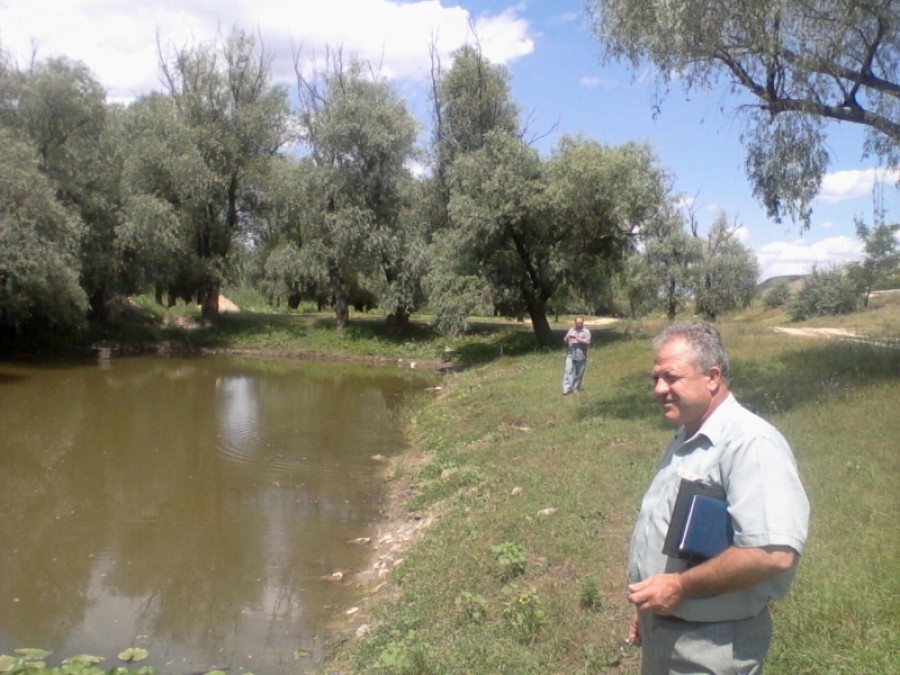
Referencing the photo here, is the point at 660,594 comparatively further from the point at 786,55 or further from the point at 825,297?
the point at 825,297

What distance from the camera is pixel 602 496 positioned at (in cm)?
836

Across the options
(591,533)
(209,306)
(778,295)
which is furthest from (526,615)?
(778,295)

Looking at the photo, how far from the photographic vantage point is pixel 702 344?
2.77 metres

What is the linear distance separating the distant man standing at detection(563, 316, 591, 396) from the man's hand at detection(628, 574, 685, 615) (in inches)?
510

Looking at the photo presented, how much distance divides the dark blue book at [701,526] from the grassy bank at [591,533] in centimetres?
243

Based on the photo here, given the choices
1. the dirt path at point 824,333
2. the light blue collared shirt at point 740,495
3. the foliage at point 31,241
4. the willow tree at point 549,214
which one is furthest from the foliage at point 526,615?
the foliage at point 31,241

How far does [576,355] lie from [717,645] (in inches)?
532

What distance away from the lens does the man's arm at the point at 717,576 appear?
2393 mm

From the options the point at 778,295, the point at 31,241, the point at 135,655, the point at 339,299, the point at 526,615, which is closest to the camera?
the point at 526,615

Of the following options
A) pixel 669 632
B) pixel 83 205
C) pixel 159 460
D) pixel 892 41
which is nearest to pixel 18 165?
pixel 83 205

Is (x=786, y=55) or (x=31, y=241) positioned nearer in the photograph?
(x=786, y=55)

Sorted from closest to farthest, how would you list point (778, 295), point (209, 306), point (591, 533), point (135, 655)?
point (135, 655), point (591, 533), point (209, 306), point (778, 295)

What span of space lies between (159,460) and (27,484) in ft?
7.05

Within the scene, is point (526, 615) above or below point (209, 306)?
below
